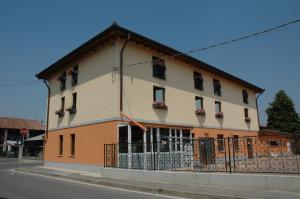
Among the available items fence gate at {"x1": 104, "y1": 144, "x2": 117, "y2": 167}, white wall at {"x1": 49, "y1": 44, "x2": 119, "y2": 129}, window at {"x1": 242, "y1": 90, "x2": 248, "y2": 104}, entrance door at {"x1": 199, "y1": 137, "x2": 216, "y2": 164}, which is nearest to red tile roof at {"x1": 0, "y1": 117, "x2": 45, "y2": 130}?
white wall at {"x1": 49, "y1": 44, "x2": 119, "y2": 129}

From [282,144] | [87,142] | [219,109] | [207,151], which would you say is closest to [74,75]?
[87,142]

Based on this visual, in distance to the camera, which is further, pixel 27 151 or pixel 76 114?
pixel 27 151

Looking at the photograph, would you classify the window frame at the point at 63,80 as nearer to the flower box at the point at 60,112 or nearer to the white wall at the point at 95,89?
the white wall at the point at 95,89

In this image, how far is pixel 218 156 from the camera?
1120 cm

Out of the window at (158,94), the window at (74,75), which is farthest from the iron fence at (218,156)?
the window at (74,75)

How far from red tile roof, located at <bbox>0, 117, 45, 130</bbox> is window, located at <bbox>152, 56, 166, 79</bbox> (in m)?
38.1

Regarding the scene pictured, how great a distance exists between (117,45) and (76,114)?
220 inches

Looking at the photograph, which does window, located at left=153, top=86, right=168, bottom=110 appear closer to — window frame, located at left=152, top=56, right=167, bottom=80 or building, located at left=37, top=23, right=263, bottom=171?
building, located at left=37, top=23, right=263, bottom=171

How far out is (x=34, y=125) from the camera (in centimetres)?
5181

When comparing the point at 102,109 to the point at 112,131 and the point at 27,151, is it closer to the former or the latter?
the point at 112,131

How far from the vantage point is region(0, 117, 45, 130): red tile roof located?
47.7m

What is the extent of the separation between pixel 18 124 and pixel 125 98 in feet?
132

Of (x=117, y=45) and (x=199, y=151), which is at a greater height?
(x=117, y=45)

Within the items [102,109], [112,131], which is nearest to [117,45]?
[102,109]
